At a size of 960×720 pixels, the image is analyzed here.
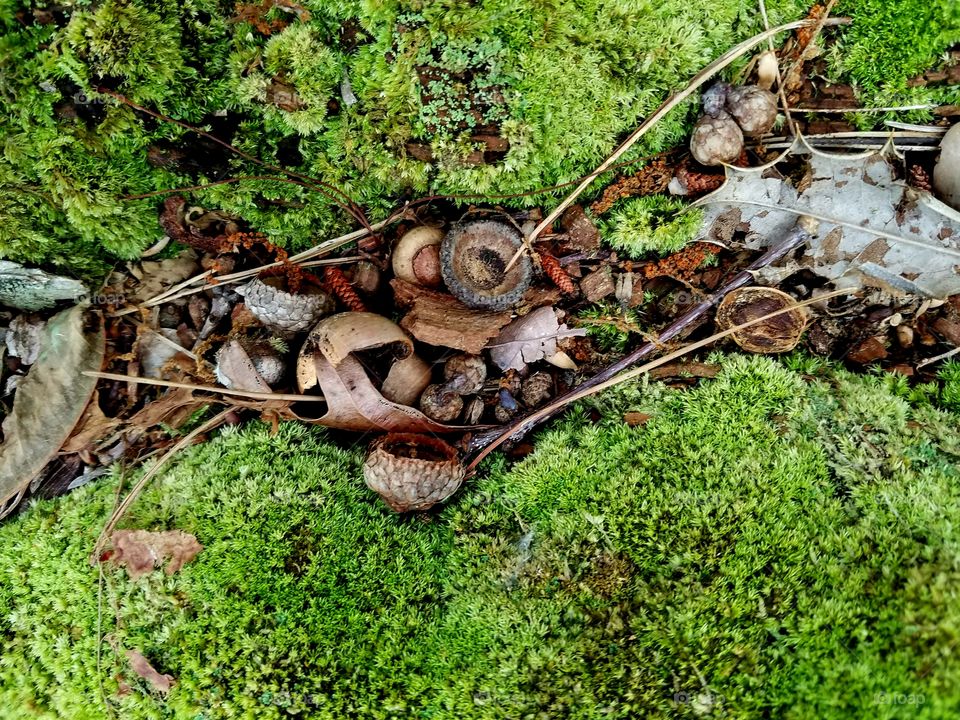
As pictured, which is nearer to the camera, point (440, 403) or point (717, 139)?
point (717, 139)

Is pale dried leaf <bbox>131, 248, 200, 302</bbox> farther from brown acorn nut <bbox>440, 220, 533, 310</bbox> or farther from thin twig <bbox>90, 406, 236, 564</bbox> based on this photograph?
brown acorn nut <bbox>440, 220, 533, 310</bbox>

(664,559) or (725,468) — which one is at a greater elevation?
(725,468)

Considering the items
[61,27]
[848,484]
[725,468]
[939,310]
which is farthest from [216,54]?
[939,310]

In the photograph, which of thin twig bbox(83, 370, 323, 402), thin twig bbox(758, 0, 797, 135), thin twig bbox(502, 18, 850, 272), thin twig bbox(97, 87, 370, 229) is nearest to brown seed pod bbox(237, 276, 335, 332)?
thin twig bbox(83, 370, 323, 402)

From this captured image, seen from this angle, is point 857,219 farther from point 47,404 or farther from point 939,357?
point 47,404

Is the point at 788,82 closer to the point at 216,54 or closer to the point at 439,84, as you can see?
the point at 439,84

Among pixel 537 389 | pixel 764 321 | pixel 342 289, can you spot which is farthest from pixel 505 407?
pixel 764 321
